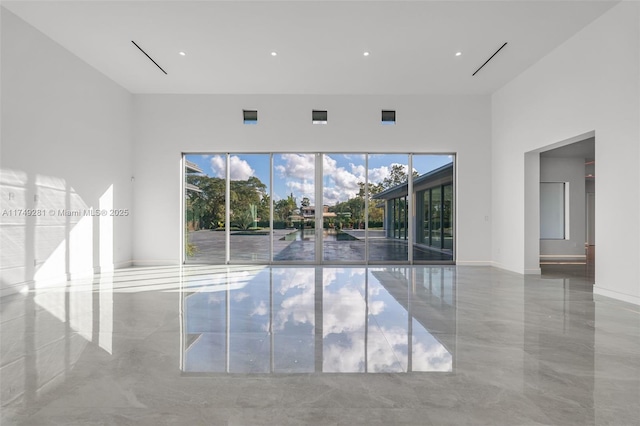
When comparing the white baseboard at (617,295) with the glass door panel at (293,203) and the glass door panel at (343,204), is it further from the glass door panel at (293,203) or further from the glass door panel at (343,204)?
the glass door panel at (293,203)

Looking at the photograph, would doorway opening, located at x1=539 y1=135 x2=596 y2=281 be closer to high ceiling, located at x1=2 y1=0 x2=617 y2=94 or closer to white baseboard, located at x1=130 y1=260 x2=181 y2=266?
high ceiling, located at x1=2 y1=0 x2=617 y2=94

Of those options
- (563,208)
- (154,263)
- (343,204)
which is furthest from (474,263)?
(154,263)

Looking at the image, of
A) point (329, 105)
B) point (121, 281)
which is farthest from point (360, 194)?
point (121, 281)

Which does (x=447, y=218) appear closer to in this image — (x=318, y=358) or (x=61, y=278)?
(x=318, y=358)

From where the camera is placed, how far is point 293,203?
30.2ft

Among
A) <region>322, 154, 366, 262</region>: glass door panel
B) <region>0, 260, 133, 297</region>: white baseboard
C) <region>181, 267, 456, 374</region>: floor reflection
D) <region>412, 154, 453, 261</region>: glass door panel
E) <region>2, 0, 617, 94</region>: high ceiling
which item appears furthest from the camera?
<region>412, 154, 453, 261</region>: glass door panel

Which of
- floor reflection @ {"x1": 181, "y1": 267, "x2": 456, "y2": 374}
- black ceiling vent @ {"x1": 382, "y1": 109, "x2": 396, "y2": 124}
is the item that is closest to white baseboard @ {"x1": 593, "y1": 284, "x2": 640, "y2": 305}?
floor reflection @ {"x1": 181, "y1": 267, "x2": 456, "y2": 374}

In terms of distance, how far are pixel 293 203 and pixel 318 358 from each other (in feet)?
21.0

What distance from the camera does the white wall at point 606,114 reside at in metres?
5.13

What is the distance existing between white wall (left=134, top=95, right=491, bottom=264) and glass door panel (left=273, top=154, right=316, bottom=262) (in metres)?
0.39

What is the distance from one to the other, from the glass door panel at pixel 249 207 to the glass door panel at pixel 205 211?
0.30m

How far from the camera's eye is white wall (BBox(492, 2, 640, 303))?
513 cm

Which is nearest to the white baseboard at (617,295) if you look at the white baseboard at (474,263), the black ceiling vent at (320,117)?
the white baseboard at (474,263)

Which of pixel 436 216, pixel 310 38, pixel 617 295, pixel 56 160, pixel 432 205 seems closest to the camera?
pixel 617 295
